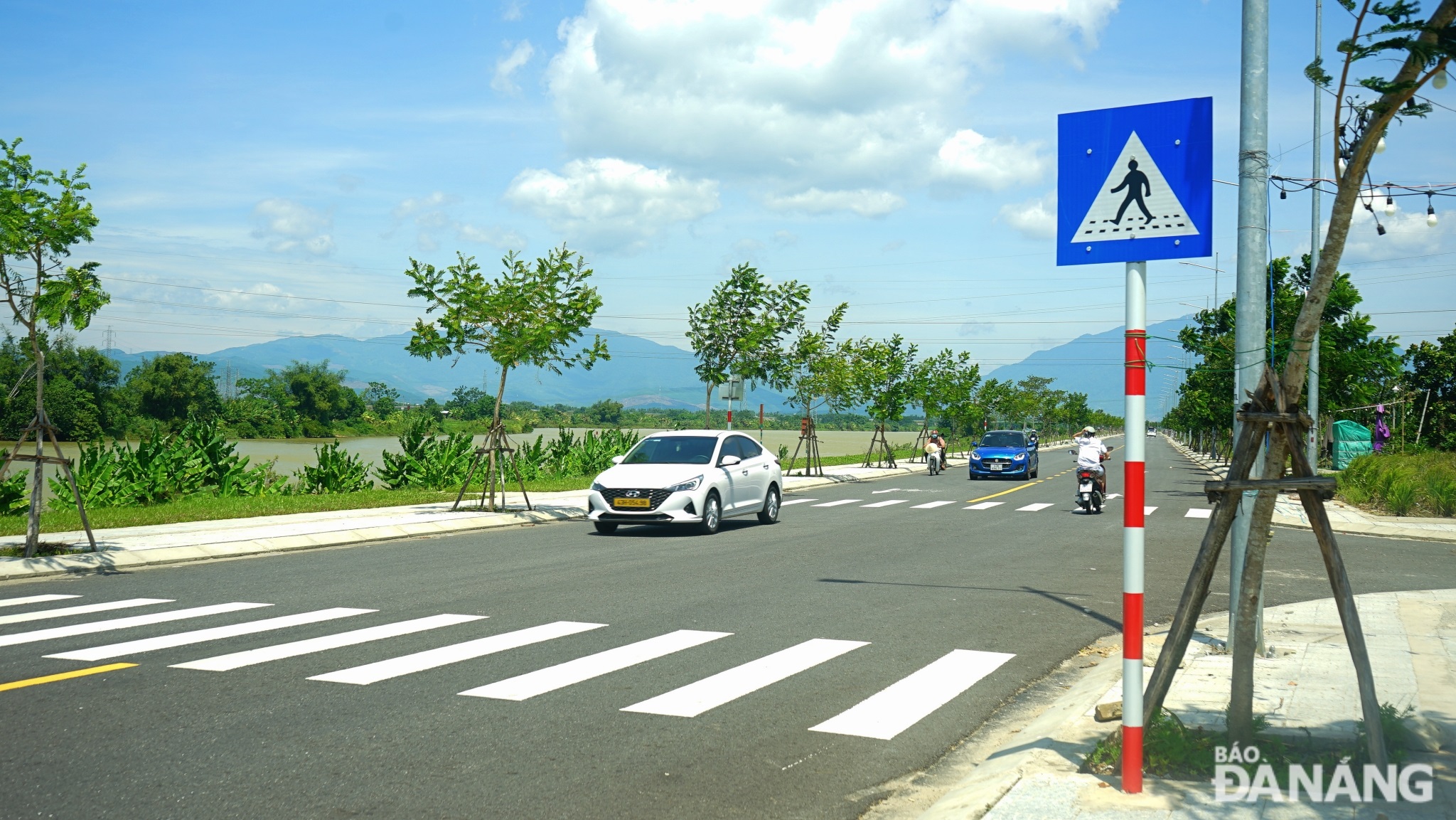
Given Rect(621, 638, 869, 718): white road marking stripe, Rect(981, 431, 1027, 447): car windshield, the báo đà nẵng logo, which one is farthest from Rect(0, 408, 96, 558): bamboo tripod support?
Rect(981, 431, 1027, 447): car windshield

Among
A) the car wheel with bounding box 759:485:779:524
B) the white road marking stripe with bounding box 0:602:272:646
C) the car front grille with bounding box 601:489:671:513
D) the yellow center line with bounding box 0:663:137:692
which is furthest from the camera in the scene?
the car wheel with bounding box 759:485:779:524

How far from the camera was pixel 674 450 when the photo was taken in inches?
760

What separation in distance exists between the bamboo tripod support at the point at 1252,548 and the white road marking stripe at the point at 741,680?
8.70 feet

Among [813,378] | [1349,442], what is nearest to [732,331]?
[813,378]

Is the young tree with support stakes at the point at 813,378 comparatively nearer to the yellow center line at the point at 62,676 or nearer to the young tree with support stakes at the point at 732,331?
the young tree with support stakes at the point at 732,331

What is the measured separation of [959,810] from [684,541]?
12.2 meters

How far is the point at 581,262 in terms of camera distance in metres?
21.2

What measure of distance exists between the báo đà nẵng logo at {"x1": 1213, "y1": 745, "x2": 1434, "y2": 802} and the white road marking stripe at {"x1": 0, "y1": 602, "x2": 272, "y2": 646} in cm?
848

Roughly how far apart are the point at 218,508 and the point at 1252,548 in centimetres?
1838

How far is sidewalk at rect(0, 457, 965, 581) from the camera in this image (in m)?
13.0

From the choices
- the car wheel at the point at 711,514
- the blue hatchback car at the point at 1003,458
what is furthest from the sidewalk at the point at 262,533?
the blue hatchback car at the point at 1003,458

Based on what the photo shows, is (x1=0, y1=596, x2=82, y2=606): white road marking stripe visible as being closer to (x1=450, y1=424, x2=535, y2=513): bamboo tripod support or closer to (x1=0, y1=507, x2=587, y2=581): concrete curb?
(x1=0, y1=507, x2=587, y2=581): concrete curb

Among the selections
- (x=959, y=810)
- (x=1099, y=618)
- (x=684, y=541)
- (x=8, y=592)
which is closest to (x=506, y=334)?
(x=684, y=541)

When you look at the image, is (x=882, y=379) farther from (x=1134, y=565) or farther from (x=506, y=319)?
(x=1134, y=565)
